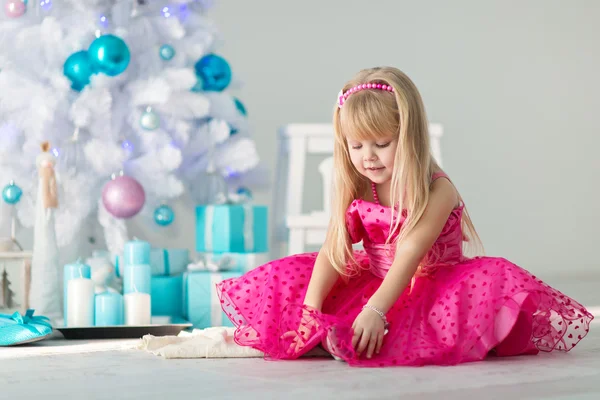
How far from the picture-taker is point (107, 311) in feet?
6.10

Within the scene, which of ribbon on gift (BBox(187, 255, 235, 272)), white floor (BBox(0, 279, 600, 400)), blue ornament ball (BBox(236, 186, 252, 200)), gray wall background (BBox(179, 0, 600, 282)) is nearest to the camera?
white floor (BBox(0, 279, 600, 400))

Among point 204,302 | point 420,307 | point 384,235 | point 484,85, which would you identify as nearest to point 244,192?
point 204,302

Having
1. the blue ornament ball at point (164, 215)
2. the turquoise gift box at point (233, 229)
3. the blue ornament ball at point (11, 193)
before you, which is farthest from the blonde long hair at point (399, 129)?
the blue ornament ball at point (11, 193)

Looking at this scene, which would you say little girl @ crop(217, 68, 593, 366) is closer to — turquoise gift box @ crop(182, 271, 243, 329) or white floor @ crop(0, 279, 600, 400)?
white floor @ crop(0, 279, 600, 400)

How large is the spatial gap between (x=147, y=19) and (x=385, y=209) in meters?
1.16

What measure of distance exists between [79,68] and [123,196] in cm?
34

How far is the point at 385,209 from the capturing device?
1.48 m

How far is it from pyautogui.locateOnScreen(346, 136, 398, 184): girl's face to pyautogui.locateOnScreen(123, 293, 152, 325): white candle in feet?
2.16

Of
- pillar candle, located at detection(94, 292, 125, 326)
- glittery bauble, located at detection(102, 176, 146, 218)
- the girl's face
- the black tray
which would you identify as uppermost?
the girl's face

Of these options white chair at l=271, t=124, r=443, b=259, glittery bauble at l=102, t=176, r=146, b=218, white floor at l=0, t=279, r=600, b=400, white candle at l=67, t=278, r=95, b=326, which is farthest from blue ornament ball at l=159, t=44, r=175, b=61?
white floor at l=0, t=279, r=600, b=400

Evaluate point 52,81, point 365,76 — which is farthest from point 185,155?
point 365,76

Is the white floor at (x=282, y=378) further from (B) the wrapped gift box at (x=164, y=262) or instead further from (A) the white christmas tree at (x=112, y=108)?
(A) the white christmas tree at (x=112, y=108)

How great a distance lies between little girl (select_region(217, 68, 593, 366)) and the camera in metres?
1.35

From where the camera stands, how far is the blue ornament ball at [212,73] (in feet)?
7.92
